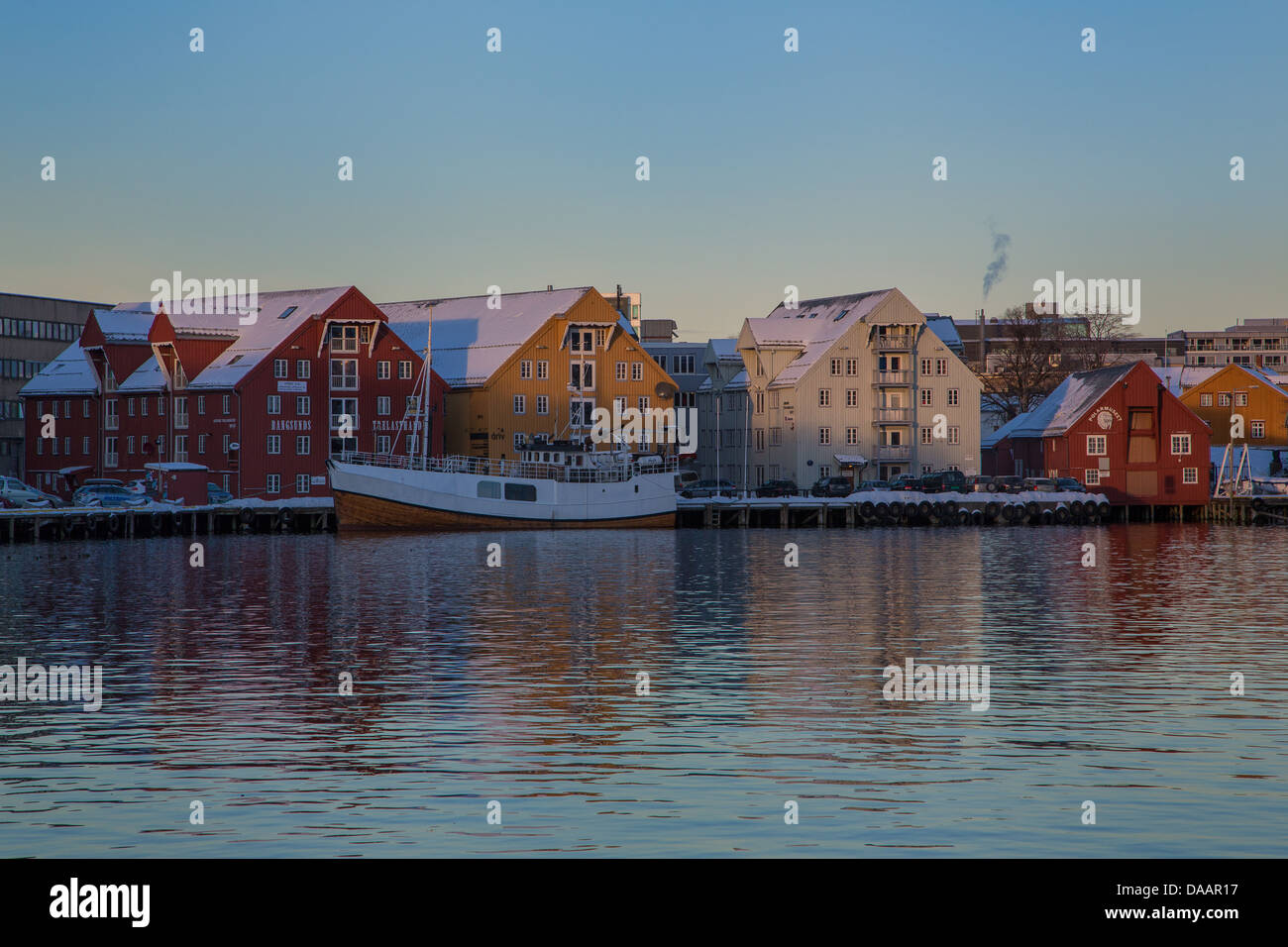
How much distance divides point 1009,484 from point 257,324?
5079cm

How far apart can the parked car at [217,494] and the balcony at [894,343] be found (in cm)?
4775

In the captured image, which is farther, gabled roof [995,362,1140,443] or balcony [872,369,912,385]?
balcony [872,369,912,385]

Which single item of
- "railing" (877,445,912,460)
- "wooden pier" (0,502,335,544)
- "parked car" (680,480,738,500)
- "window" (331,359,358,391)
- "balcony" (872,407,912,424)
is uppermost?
"window" (331,359,358,391)

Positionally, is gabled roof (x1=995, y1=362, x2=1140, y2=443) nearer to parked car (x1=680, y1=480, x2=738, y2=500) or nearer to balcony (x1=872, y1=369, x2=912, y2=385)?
balcony (x1=872, y1=369, x2=912, y2=385)

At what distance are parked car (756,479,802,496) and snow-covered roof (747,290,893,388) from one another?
841cm

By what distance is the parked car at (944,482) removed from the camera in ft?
361

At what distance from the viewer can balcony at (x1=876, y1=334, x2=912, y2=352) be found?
12175 cm

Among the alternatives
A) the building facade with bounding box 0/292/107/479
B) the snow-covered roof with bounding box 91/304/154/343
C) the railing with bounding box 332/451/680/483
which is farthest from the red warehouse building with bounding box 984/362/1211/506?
the building facade with bounding box 0/292/107/479

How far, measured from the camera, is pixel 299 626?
128ft

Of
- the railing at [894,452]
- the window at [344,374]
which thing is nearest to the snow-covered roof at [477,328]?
the window at [344,374]

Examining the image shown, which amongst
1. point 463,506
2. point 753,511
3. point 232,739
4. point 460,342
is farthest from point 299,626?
point 460,342

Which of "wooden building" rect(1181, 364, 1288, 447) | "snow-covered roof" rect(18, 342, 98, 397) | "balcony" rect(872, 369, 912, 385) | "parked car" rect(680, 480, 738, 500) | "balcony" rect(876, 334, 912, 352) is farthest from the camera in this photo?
"wooden building" rect(1181, 364, 1288, 447)

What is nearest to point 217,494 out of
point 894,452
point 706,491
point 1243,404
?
point 706,491
